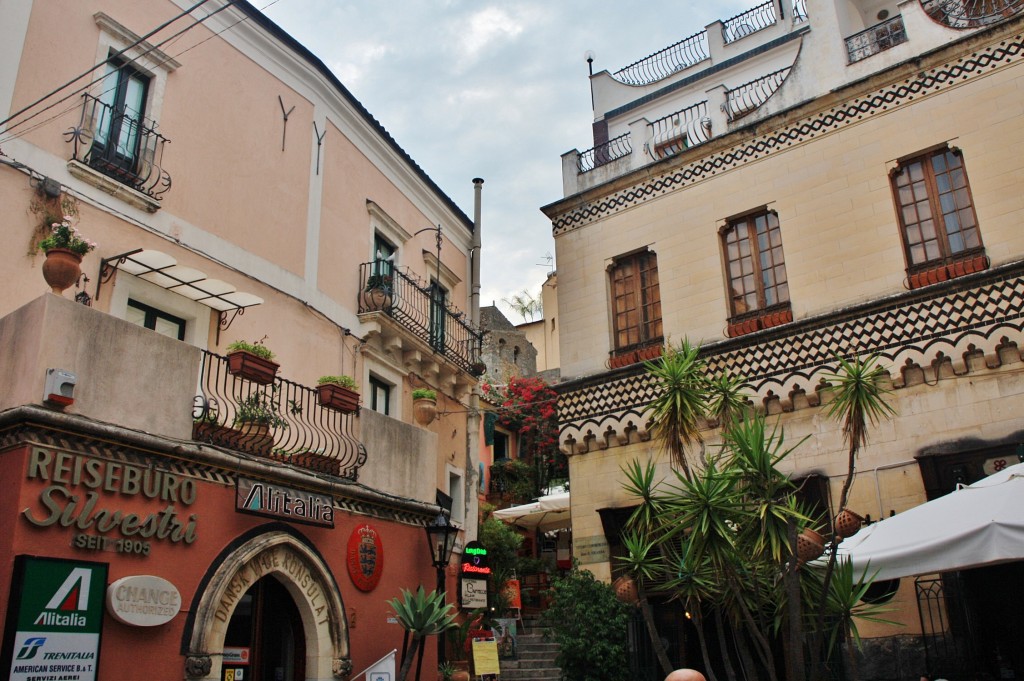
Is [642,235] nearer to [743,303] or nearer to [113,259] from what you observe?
[743,303]

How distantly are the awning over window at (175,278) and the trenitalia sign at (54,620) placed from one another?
445 cm

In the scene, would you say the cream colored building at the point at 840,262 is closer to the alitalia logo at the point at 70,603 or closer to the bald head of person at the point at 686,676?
the bald head of person at the point at 686,676

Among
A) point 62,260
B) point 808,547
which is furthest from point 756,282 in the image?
point 62,260

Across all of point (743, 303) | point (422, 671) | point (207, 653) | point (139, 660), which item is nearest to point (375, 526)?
point (422, 671)

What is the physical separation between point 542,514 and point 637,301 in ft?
23.9

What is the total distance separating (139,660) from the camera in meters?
7.69

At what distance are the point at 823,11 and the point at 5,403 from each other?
1392 cm

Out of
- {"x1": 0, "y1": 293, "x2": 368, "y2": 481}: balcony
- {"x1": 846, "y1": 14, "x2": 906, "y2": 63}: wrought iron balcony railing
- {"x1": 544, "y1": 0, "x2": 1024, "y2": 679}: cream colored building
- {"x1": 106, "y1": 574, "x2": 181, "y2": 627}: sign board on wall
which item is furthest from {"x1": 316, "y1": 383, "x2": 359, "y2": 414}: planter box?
{"x1": 846, "y1": 14, "x2": 906, "y2": 63}: wrought iron balcony railing

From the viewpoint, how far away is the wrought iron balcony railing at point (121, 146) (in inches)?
422

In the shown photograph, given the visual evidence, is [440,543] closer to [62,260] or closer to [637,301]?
[637,301]

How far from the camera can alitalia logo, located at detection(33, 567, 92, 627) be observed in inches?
275

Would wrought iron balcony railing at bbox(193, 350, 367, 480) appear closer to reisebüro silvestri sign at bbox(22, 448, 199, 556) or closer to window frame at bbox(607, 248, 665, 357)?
reisebüro silvestri sign at bbox(22, 448, 199, 556)

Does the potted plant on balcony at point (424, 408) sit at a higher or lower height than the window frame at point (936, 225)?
lower

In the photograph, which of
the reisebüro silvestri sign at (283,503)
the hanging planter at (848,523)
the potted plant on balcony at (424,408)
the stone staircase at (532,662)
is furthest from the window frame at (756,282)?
the reisebüro silvestri sign at (283,503)
